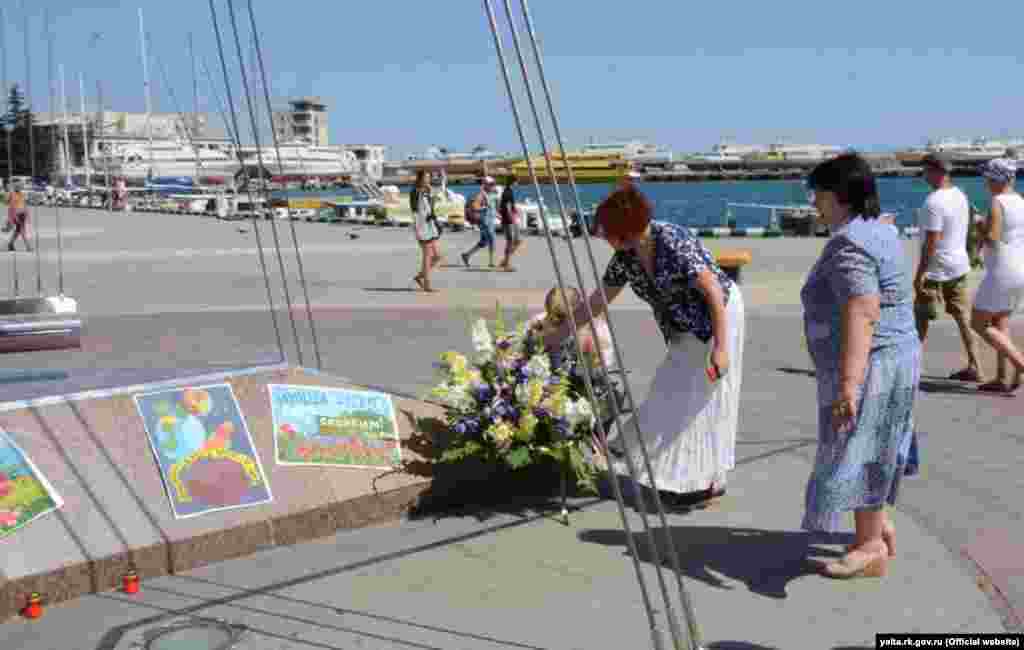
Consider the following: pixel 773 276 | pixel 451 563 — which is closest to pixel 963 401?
pixel 451 563

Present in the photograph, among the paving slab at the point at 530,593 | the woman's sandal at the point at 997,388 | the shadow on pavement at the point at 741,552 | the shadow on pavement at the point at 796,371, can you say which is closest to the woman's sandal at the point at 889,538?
the paving slab at the point at 530,593

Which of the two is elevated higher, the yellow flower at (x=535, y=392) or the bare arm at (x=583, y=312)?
the bare arm at (x=583, y=312)

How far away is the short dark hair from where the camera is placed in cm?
433

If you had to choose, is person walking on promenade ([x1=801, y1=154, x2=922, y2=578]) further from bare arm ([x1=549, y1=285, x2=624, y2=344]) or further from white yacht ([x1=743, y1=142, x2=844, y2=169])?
white yacht ([x1=743, y1=142, x2=844, y2=169])

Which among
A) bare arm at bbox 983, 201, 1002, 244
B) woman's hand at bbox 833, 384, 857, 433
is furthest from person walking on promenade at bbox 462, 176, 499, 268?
woman's hand at bbox 833, 384, 857, 433

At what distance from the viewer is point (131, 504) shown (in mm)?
4742

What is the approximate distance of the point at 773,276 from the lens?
59.6 ft

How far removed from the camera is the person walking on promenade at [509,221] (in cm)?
1873

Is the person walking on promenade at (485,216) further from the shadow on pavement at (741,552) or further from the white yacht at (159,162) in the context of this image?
the white yacht at (159,162)

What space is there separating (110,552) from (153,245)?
2317 centimetres

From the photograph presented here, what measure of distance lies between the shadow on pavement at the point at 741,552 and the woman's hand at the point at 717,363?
79 cm

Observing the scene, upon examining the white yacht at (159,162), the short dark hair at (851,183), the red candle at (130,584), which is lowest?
the red candle at (130,584)

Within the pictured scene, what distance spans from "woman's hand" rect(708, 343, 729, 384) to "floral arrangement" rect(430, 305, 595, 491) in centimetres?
70

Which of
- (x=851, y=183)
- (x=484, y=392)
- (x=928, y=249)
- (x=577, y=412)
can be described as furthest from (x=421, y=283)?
(x=851, y=183)
